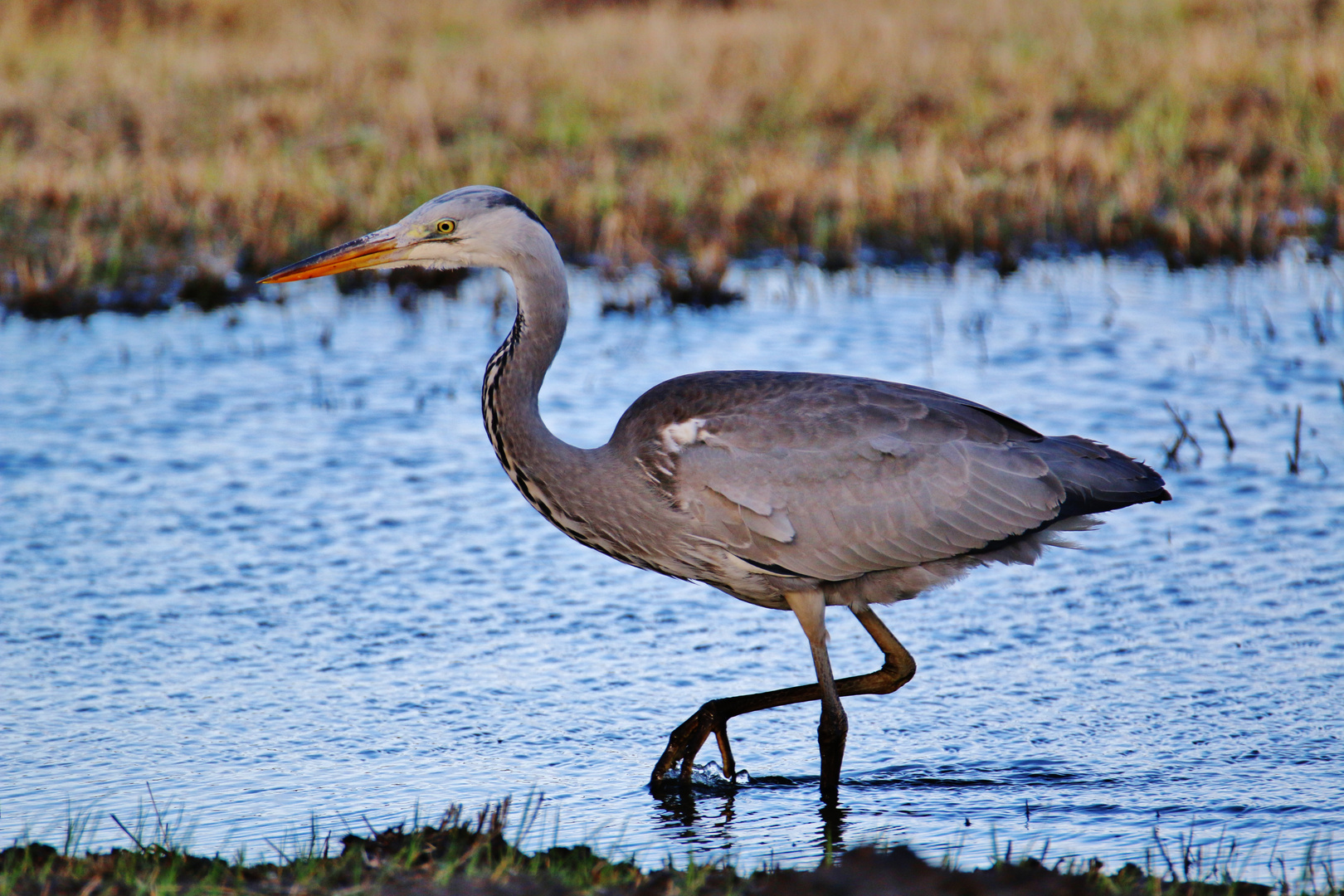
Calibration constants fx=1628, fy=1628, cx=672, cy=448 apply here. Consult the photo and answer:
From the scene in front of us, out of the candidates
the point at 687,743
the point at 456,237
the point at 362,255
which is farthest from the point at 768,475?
the point at 362,255

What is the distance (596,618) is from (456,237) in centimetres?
172

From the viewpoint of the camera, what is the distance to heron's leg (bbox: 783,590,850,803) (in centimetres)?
482

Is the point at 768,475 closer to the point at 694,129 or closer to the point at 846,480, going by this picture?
the point at 846,480

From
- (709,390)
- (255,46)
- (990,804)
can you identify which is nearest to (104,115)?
(255,46)

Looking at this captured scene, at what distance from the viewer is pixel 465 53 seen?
57.0ft

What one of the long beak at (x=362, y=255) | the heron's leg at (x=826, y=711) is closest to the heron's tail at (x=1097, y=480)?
the heron's leg at (x=826, y=711)

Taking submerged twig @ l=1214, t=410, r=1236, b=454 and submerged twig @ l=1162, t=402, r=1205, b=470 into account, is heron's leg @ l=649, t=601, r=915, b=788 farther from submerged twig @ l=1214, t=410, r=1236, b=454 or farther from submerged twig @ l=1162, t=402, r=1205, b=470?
submerged twig @ l=1214, t=410, r=1236, b=454

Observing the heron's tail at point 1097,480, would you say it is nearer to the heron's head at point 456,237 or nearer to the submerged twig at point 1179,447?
the heron's head at point 456,237

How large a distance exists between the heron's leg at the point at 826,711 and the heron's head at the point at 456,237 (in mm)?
1373

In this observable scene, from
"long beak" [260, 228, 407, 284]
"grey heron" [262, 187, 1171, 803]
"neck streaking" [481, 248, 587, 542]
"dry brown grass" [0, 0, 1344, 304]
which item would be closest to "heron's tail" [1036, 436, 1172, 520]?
"grey heron" [262, 187, 1171, 803]

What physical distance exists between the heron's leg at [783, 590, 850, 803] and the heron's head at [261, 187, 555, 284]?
1.37 m

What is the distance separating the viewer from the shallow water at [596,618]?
4.66 meters

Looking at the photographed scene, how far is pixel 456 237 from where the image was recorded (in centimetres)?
509

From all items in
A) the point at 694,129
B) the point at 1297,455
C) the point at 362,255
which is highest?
the point at 694,129
